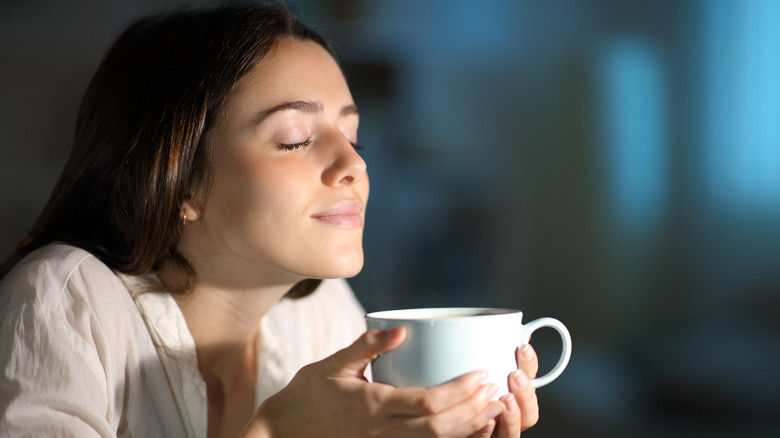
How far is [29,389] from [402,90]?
1371 millimetres

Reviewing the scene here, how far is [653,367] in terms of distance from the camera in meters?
1.87

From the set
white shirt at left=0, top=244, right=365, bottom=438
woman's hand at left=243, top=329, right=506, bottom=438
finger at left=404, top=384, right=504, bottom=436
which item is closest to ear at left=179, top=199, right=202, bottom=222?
white shirt at left=0, top=244, right=365, bottom=438

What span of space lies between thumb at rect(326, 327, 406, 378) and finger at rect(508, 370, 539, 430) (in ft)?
0.38

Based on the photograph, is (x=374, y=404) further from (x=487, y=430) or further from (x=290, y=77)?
(x=290, y=77)

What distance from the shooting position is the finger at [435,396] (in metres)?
0.60

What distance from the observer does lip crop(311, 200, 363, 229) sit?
845 millimetres

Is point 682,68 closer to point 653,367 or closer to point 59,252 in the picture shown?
point 653,367

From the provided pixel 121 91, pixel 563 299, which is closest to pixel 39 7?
pixel 121 91

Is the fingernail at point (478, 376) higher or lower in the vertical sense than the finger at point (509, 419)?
higher

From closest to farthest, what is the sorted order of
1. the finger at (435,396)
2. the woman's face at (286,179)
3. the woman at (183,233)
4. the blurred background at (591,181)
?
the finger at (435,396) → the woman at (183,233) → the woman's face at (286,179) → the blurred background at (591,181)

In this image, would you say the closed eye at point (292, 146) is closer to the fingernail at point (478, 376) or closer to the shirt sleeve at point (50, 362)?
the shirt sleeve at point (50, 362)

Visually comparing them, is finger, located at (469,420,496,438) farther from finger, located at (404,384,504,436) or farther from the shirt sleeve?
the shirt sleeve

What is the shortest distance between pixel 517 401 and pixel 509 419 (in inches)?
1.1

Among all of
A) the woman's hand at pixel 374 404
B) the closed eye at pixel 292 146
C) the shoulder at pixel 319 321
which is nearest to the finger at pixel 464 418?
the woman's hand at pixel 374 404
